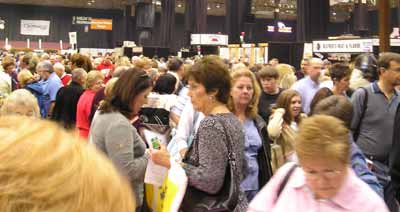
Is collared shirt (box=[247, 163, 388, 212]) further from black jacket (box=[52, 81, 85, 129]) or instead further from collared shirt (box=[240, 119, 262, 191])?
black jacket (box=[52, 81, 85, 129])

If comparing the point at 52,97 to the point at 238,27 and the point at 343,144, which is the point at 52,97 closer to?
the point at 343,144

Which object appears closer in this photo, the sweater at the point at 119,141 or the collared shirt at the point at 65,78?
the sweater at the point at 119,141

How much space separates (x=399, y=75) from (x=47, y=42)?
3741cm

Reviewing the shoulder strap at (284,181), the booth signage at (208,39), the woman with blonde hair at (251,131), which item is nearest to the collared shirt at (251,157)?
the woman with blonde hair at (251,131)

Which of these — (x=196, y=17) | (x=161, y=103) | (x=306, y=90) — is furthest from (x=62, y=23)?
(x=161, y=103)

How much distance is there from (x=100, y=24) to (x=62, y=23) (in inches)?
117

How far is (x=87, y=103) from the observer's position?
511 centimetres

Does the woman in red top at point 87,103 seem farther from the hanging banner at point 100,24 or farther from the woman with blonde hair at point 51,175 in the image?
the hanging banner at point 100,24

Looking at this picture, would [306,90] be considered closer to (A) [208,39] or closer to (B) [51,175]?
(B) [51,175]

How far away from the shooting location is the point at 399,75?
164 inches

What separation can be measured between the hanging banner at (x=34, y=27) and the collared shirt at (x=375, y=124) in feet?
115

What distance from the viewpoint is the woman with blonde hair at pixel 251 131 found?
10.6 ft

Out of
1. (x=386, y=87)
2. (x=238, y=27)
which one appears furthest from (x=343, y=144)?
(x=238, y=27)

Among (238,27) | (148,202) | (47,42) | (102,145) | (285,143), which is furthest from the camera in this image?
(47,42)
